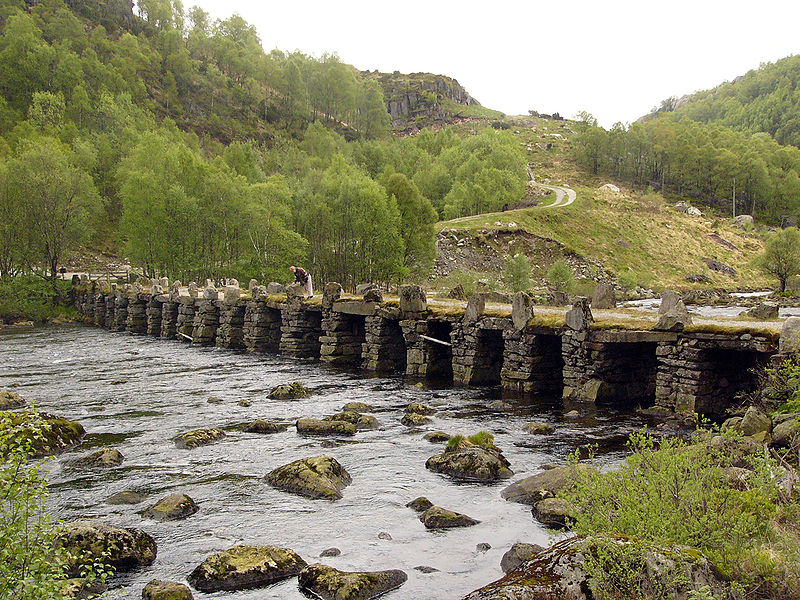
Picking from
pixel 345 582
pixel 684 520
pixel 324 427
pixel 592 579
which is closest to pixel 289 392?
pixel 324 427

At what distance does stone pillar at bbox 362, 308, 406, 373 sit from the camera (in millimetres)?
31312

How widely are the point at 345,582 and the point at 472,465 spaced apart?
6.05 m

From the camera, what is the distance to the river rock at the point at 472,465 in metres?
15.1

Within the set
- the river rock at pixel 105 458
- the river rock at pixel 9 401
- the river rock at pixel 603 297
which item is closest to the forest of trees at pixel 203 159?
the river rock at pixel 603 297

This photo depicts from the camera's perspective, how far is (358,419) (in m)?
20.5

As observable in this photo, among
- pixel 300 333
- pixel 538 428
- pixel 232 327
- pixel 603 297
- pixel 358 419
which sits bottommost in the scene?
pixel 358 419

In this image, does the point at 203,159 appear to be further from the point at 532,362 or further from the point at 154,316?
the point at 532,362

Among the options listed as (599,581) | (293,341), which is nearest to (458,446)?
(599,581)

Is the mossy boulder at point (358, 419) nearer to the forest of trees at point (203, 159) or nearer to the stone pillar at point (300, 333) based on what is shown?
the stone pillar at point (300, 333)

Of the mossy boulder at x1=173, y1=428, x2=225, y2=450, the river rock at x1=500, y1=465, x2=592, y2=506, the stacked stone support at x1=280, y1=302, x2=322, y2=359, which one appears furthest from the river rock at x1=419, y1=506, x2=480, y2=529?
the stacked stone support at x1=280, y1=302, x2=322, y2=359

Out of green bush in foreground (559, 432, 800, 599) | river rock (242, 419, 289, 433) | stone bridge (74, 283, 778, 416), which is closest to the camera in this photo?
green bush in foreground (559, 432, 800, 599)

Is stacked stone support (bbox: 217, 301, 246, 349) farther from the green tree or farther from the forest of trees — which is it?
the green tree

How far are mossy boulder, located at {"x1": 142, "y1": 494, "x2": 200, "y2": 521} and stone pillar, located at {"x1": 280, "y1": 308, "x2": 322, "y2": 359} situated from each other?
22545 millimetres

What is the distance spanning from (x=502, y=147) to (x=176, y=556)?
11843cm
